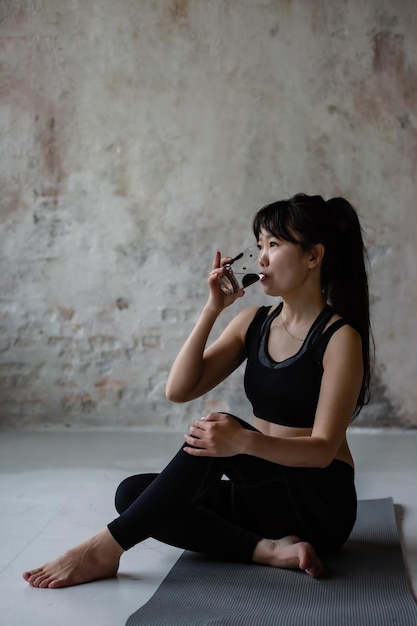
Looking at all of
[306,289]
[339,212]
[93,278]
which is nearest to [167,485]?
[306,289]

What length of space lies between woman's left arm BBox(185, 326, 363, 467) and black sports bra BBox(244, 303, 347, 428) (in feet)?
0.16

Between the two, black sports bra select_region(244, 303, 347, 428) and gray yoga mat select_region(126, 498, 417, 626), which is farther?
black sports bra select_region(244, 303, 347, 428)

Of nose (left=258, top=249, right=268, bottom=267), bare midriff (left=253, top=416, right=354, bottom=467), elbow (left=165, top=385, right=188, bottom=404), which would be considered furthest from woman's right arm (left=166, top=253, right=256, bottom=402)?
bare midriff (left=253, top=416, right=354, bottom=467)

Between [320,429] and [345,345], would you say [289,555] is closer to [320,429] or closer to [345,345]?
[320,429]

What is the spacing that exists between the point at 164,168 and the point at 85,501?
2.38 meters

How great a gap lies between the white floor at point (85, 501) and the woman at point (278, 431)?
0.12 metres

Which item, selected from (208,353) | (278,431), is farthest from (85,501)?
(278,431)

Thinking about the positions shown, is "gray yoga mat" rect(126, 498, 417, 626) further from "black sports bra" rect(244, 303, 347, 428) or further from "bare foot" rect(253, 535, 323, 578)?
"black sports bra" rect(244, 303, 347, 428)

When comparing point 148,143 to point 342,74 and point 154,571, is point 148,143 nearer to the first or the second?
point 342,74

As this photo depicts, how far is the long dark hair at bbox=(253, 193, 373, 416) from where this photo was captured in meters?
2.51

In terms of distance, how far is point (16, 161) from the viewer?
5195mm

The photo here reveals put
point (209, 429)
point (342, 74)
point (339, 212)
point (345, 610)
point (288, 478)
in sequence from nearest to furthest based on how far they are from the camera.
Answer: point (345, 610)
point (209, 429)
point (288, 478)
point (339, 212)
point (342, 74)

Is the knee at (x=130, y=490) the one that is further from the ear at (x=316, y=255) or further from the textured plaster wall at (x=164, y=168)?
the textured plaster wall at (x=164, y=168)

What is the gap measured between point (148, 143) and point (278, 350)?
→ 111 inches
